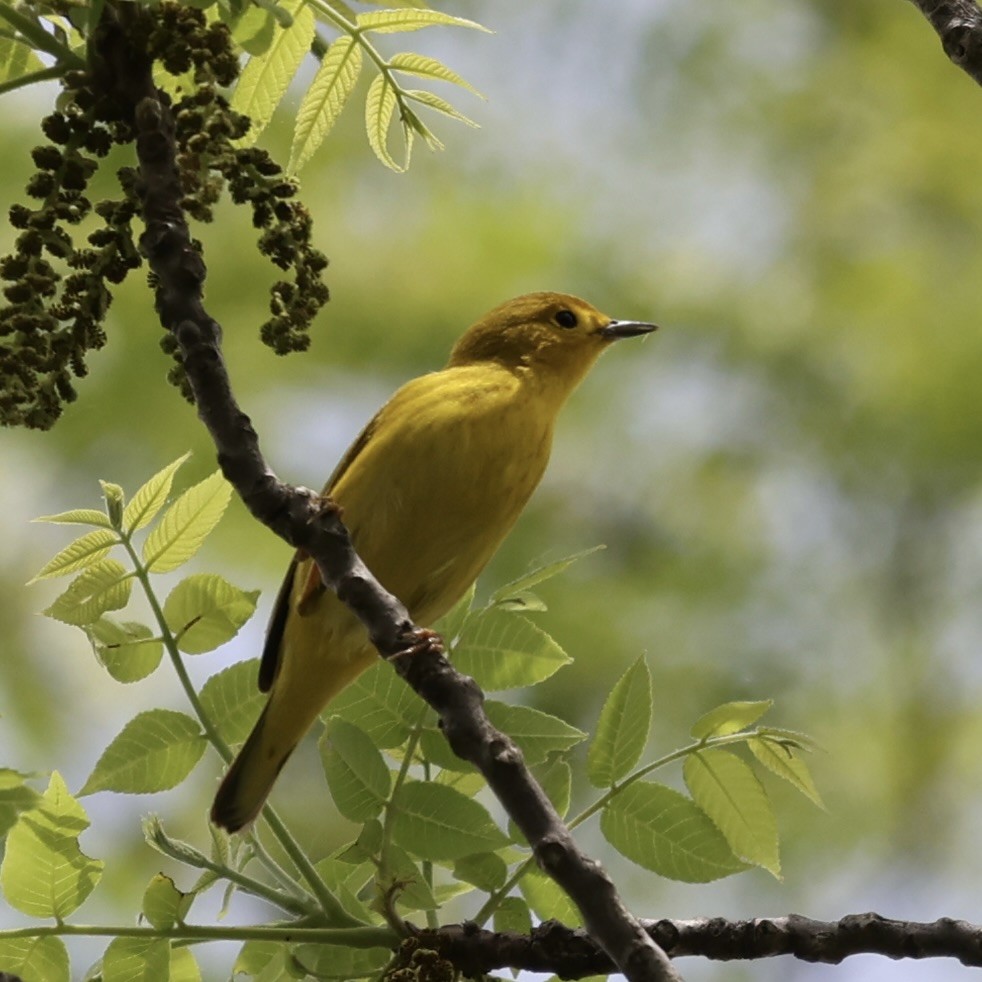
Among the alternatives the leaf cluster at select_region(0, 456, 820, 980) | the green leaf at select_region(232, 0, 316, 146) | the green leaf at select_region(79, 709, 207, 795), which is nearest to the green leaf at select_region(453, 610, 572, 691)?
the leaf cluster at select_region(0, 456, 820, 980)

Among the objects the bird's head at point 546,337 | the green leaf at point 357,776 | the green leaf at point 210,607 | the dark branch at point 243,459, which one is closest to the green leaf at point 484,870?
the green leaf at point 357,776

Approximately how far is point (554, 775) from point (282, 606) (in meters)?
1.41

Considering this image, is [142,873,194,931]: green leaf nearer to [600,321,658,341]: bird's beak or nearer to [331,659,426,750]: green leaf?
[331,659,426,750]: green leaf

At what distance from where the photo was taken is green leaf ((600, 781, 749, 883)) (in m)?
2.29

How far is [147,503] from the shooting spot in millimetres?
2414

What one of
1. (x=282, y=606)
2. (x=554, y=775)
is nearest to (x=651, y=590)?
(x=282, y=606)

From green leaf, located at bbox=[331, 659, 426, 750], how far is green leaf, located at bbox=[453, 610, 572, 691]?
109mm

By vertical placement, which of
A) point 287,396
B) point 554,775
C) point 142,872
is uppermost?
point 554,775

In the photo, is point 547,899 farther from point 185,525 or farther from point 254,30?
point 254,30

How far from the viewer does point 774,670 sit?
7785mm

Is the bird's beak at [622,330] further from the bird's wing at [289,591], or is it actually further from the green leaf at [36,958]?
the green leaf at [36,958]

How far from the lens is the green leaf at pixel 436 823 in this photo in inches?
87.4

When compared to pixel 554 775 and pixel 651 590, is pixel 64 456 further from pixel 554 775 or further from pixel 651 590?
pixel 554 775

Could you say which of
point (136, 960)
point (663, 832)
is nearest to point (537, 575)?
point (663, 832)
